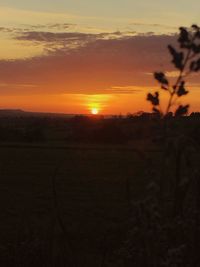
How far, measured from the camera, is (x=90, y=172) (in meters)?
25.2

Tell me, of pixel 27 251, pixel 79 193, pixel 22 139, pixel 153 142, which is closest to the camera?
pixel 153 142

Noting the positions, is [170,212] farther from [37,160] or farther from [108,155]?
[108,155]

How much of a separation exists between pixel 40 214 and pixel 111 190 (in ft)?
17.9

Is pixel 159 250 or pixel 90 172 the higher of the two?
pixel 90 172

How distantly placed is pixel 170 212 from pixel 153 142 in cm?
43

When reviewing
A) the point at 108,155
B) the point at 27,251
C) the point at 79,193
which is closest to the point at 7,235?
the point at 27,251

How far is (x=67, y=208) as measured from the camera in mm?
14867

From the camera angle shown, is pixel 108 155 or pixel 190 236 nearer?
pixel 190 236

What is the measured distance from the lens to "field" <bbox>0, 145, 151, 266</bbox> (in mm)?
4801

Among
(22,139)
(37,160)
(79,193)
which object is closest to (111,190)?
(79,193)

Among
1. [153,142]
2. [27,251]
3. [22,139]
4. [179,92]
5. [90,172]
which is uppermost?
[22,139]

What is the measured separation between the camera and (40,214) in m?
13.7

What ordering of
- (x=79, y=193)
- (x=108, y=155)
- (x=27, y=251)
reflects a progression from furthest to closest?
(x=108, y=155), (x=79, y=193), (x=27, y=251)

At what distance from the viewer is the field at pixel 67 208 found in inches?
189
